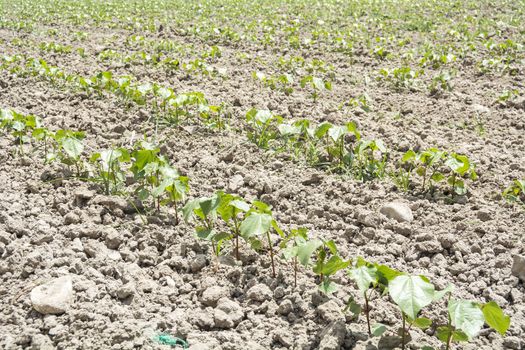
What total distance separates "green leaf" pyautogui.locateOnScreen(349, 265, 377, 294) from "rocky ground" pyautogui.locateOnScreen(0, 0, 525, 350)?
255 millimetres

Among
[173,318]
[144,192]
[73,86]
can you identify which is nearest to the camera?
[173,318]

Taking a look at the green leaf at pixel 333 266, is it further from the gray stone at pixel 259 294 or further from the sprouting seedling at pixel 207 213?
the sprouting seedling at pixel 207 213

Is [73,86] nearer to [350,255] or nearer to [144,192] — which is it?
[144,192]

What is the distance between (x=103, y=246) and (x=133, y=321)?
2.10 feet

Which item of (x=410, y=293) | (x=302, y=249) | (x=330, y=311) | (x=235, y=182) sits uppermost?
(x=410, y=293)

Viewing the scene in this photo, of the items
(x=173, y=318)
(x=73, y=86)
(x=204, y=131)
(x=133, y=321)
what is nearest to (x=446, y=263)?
(x=173, y=318)

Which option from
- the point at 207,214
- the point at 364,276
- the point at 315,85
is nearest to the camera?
the point at 364,276

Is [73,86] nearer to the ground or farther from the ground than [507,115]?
nearer to the ground

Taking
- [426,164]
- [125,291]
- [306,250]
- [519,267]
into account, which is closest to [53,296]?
[125,291]

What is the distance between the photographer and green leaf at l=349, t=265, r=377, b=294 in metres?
1.91

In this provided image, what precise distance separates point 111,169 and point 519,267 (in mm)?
2324

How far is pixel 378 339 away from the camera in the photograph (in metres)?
2.03

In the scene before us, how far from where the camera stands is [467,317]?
1.73m

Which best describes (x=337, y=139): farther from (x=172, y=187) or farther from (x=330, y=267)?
(x=330, y=267)
